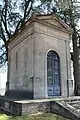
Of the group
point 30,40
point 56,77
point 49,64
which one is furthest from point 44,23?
point 56,77

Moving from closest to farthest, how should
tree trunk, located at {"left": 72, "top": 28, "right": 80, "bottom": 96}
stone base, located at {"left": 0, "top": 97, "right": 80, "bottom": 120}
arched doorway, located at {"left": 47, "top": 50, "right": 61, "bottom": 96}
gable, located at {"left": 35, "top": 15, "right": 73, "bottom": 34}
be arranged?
stone base, located at {"left": 0, "top": 97, "right": 80, "bottom": 120} → arched doorway, located at {"left": 47, "top": 50, "right": 61, "bottom": 96} → gable, located at {"left": 35, "top": 15, "right": 73, "bottom": 34} → tree trunk, located at {"left": 72, "top": 28, "right": 80, "bottom": 96}

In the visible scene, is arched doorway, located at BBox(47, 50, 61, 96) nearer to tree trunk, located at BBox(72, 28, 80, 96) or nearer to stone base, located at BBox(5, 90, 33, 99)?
stone base, located at BBox(5, 90, 33, 99)

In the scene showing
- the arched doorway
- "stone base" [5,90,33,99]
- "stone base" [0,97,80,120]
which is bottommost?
"stone base" [0,97,80,120]

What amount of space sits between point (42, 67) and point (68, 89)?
8.97 feet

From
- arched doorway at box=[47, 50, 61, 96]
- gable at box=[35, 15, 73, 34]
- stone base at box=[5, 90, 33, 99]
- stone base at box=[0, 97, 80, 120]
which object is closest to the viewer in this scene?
stone base at box=[0, 97, 80, 120]

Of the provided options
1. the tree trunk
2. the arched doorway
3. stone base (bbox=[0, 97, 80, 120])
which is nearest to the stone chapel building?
the arched doorway

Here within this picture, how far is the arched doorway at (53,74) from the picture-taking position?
11.6 metres

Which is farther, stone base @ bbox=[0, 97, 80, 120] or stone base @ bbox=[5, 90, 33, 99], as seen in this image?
stone base @ bbox=[5, 90, 33, 99]

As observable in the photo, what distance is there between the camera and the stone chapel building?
11180mm

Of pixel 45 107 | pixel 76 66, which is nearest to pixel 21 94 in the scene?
pixel 45 107

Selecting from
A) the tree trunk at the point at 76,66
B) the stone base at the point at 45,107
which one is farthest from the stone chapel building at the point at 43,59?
the tree trunk at the point at 76,66

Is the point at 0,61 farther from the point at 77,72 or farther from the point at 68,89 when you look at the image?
the point at 68,89

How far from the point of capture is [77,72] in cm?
1673

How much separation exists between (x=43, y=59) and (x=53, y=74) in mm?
1313
